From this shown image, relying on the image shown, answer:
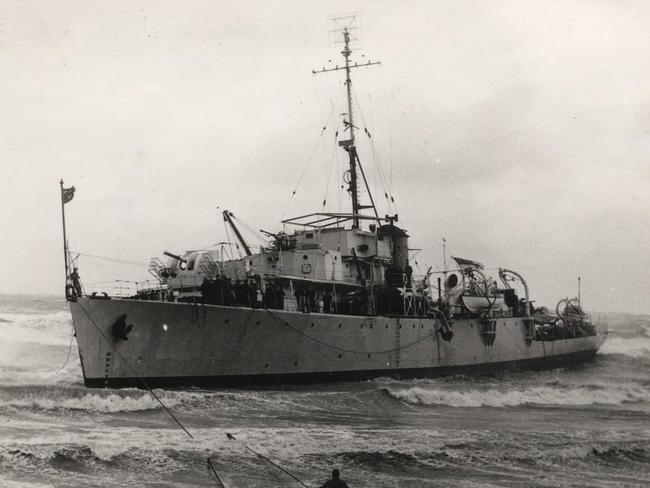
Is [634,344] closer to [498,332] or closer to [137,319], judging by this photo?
[498,332]

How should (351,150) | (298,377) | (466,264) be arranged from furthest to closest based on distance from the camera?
(466,264), (351,150), (298,377)

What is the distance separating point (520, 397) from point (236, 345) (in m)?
10.1

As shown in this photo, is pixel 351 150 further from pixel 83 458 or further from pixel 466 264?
pixel 83 458

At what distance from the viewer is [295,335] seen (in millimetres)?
21594

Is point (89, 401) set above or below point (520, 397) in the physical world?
above

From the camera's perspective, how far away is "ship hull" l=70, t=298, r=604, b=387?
18750 mm

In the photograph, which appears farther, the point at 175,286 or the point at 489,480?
the point at 175,286

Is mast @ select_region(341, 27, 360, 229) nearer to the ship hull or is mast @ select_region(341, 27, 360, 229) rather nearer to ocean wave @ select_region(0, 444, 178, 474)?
the ship hull

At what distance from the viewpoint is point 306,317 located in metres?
21.7

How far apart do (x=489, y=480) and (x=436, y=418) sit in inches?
261

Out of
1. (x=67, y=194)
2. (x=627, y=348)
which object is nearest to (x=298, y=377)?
(x=67, y=194)

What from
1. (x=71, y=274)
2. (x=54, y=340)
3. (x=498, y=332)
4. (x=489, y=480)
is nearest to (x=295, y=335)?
(x=71, y=274)

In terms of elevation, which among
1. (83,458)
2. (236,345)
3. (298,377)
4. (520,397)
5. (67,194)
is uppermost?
(67,194)

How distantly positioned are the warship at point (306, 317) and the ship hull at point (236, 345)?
4 centimetres
